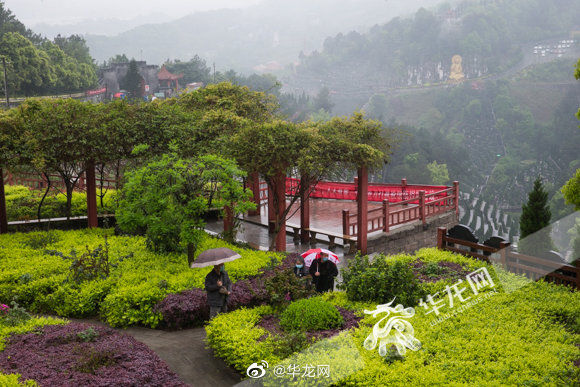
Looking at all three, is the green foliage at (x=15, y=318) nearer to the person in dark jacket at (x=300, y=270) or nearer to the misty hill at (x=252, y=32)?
the person in dark jacket at (x=300, y=270)

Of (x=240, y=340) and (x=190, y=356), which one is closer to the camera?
(x=240, y=340)

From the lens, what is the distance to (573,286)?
23.1 feet

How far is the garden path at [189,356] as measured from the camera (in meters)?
5.61

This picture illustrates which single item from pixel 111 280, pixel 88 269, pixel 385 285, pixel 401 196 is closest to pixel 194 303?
pixel 111 280

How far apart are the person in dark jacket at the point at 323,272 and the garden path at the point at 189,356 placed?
70.9 inches

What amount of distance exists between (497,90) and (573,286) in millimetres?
77199

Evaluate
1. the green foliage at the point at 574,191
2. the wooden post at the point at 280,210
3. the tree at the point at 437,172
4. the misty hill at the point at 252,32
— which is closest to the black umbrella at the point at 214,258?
the wooden post at the point at 280,210

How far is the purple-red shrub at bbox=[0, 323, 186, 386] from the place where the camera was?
491 cm

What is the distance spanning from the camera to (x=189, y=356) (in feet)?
20.1

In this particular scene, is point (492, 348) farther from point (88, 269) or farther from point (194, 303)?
point (88, 269)

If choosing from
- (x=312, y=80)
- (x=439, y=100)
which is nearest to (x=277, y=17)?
(x=312, y=80)

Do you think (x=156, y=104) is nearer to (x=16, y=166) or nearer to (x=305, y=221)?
(x=16, y=166)

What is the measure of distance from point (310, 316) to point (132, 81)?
148ft

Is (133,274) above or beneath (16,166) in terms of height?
beneath
